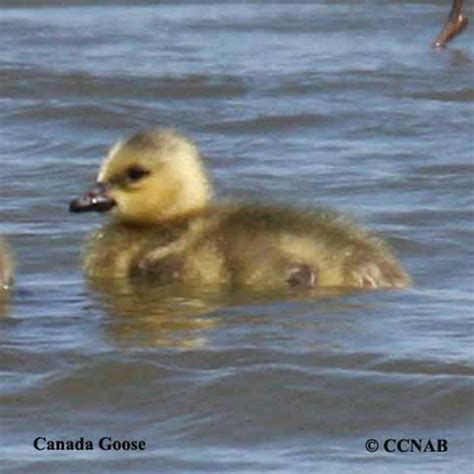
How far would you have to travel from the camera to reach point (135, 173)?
24.2 feet

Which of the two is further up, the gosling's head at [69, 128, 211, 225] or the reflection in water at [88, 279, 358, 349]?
the gosling's head at [69, 128, 211, 225]

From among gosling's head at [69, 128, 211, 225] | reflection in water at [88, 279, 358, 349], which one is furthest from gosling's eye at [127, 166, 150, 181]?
reflection in water at [88, 279, 358, 349]

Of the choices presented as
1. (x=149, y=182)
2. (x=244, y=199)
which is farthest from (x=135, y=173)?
(x=244, y=199)

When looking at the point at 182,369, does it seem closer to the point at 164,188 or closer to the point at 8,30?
the point at 164,188

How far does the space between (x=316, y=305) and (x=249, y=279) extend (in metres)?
0.25

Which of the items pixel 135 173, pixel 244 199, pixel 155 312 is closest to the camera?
pixel 155 312

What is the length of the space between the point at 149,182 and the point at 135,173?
51mm

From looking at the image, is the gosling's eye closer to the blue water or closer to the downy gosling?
the downy gosling

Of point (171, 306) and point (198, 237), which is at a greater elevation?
point (198, 237)

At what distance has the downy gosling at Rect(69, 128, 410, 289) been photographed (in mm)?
7098

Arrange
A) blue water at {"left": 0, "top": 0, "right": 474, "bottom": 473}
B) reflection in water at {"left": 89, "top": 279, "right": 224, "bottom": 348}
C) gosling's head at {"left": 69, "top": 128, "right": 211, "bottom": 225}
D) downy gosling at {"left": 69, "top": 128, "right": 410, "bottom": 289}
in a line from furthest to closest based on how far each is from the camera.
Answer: gosling's head at {"left": 69, "top": 128, "right": 211, "bottom": 225}
downy gosling at {"left": 69, "top": 128, "right": 410, "bottom": 289}
reflection in water at {"left": 89, "top": 279, "right": 224, "bottom": 348}
blue water at {"left": 0, "top": 0, "right": 474, "bottom": 473}

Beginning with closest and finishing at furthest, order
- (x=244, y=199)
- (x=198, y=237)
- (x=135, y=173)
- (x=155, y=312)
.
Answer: (x=155, y=312) → (x=198, y=237) → (x=135, y=173) → (x=244, y=199)

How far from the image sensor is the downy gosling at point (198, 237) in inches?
279

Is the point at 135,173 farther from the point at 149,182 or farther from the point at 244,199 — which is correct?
the point at 244,199
